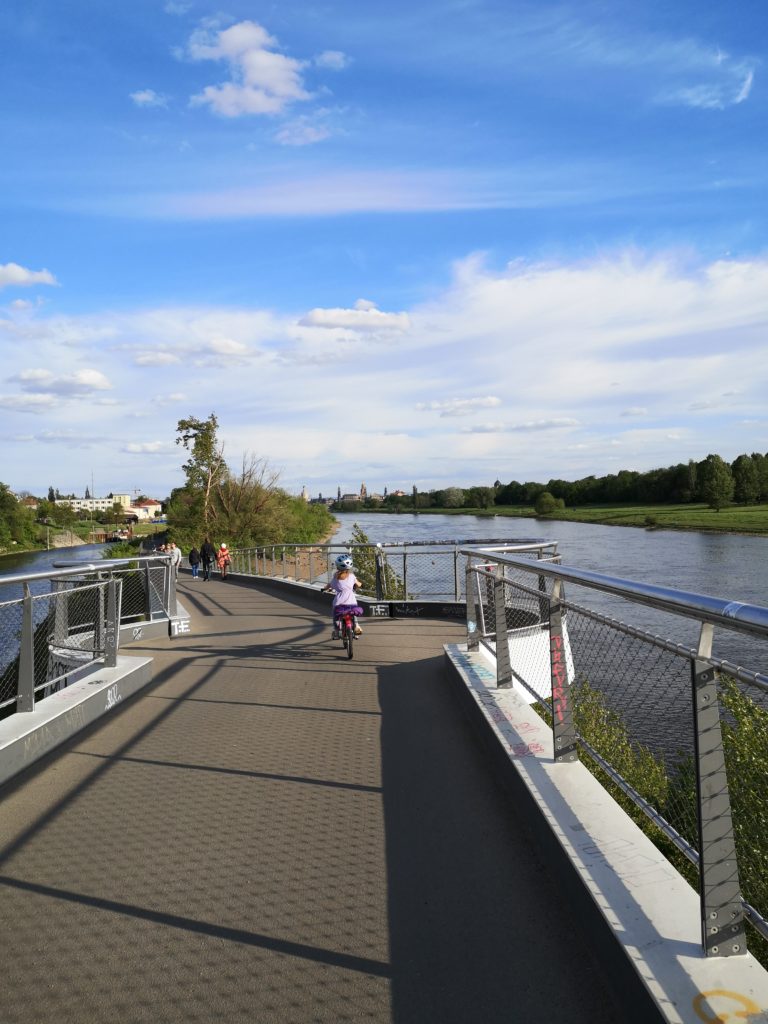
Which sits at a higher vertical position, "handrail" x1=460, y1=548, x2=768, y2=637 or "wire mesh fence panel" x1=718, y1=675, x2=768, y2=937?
"handrail" x1=460, y1=548, x2=768, y2=637

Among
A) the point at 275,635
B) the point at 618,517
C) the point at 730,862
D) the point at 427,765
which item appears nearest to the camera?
the point at 730,862

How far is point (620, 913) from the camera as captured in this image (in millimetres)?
2842

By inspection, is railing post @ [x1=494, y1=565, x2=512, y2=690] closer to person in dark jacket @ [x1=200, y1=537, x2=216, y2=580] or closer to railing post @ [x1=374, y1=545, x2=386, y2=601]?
railing post @ [x1=374, y1=545, x2=386, y2=601]

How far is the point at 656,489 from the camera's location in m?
119

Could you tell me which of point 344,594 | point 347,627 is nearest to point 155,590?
point 344,594

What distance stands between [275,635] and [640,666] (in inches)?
333

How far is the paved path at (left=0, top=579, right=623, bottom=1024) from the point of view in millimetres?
2809

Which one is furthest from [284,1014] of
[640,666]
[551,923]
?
[640,666]

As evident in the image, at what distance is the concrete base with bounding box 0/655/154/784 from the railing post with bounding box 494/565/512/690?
3294mm

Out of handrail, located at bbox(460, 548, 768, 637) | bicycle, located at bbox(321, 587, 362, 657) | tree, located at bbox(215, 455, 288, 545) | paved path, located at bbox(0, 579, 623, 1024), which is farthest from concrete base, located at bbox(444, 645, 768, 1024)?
tree, located at bbox(215, 455, 288, 545)

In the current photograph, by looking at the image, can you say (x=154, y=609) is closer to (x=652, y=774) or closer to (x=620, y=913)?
(x=652, y=774)

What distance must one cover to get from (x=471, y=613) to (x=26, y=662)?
449 cm

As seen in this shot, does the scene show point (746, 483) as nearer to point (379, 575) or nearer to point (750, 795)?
point (379, 575)

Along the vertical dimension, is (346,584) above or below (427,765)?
above
